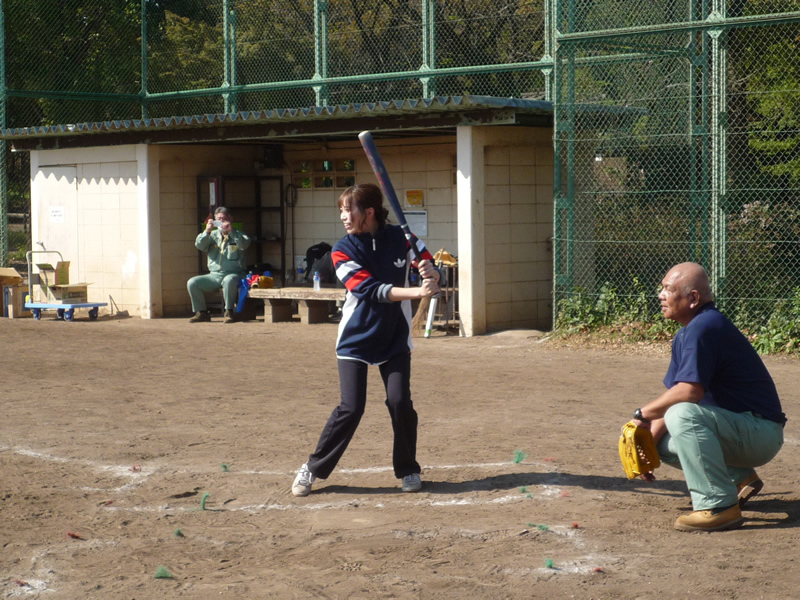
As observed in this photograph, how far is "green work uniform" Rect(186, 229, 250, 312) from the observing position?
15.3 m

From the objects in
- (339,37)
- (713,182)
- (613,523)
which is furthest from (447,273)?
(613,523)

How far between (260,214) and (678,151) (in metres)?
7.63

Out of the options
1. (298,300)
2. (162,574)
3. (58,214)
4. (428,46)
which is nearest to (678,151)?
(428,46)

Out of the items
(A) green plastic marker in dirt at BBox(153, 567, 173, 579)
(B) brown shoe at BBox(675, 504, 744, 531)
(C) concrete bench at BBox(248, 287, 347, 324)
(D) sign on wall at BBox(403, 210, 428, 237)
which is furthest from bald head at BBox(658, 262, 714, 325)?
(D) sign on wall at BBox(403, 210, 428, 237)

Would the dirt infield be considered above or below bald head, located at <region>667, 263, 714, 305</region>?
below

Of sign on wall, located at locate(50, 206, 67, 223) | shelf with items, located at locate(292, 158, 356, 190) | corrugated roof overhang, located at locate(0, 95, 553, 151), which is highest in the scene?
corrugated roof overhang, located at locate(0, 95, 553, 151)

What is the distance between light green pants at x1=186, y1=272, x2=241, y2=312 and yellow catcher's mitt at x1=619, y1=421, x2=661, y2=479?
1076cm

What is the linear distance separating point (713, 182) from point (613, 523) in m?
7.10

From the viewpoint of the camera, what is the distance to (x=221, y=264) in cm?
1550

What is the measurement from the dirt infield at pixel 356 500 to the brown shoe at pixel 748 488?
18 cm

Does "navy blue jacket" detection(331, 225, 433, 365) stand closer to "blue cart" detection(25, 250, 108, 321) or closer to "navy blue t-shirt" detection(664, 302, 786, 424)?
"navy blue t-shirt" detection(664, 302, 786, 424)

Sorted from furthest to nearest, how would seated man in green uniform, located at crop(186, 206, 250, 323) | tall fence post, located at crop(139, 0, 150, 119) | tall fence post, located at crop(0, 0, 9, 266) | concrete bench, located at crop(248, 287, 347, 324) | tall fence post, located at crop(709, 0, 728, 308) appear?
1. tall fence post, located at crop(139, 0, 150, 119)
2. tall fence post, located at crop(0, 0, 9, 266)
3. seated man in green uniform, located at crop(186, 206, 250, 323)
4. concrete bench, located at crop(248, 287, 347, 324)
5. tall fence post, located at crop(709, 0, 728, 308)

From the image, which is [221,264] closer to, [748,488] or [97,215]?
[97,215]

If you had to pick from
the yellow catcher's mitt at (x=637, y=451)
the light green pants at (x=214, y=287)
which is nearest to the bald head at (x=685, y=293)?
the yellow catcher's mitt at (x=637, y=451)
